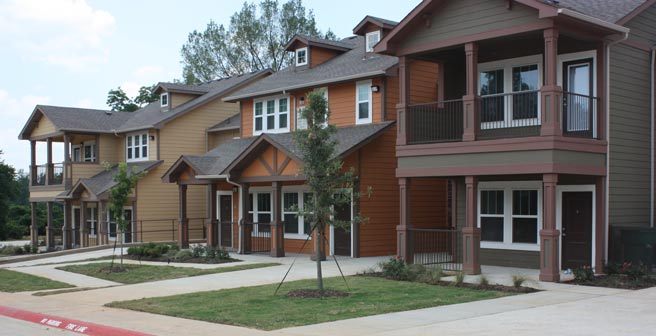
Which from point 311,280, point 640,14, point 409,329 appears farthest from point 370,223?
point 409,329

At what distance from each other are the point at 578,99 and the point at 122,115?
28160 mm

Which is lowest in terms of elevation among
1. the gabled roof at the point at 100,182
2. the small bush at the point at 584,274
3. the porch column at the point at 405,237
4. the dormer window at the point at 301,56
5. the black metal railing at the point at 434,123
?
the small bush at the point at 584,274

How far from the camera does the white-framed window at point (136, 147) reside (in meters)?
36.3

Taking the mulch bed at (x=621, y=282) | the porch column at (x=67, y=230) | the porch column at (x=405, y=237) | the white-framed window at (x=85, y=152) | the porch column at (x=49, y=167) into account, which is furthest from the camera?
the white-framed window at (x=85, y=152)

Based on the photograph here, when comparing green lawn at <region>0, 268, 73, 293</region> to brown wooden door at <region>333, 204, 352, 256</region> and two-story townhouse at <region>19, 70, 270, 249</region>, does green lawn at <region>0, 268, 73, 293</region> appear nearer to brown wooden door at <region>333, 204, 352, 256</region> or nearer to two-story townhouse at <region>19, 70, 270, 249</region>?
brown wooden door at <region>333, 204, 352, 256</region>

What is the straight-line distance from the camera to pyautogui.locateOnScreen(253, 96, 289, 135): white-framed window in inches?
1139

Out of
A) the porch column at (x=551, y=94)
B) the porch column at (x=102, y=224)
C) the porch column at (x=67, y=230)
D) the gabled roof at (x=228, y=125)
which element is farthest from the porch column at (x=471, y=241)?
the porch column at (x=67, y=230)

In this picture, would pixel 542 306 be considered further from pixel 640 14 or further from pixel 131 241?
pixel 131 241

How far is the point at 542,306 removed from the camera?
13.6m

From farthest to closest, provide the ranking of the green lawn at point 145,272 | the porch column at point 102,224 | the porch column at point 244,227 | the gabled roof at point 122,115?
the gabled roof at point 122,115, the porch column at point 102,224, the porch column at point 244,227, the green lawn at point 145,272

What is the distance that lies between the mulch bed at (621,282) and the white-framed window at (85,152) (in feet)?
94.8

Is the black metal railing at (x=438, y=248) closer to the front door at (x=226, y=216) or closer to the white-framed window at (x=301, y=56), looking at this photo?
the front door at (x=226, y=216)

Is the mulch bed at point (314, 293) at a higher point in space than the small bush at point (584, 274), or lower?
lower

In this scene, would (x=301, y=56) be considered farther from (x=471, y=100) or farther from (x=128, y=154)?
(x=471, y=100)
